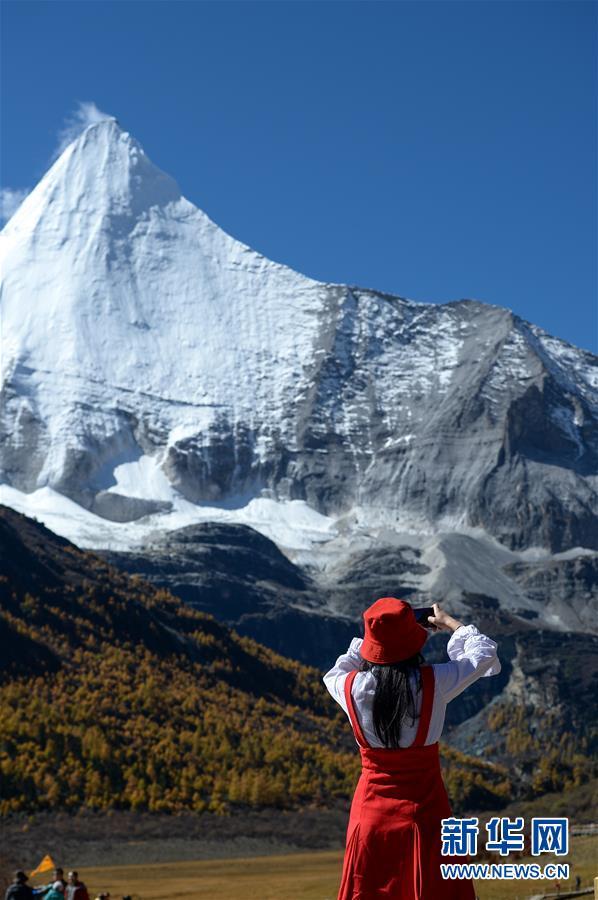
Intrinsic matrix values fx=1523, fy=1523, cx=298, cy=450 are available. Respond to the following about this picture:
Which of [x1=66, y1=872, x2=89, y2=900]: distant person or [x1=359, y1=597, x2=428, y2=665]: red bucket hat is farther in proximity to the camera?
[x1=66, y1=872, x2=89, y2=900]: distant person

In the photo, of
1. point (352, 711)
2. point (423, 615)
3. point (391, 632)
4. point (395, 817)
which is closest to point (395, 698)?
point (352, 711)

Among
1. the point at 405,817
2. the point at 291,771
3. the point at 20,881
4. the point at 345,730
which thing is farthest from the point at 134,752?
the point at 405,817

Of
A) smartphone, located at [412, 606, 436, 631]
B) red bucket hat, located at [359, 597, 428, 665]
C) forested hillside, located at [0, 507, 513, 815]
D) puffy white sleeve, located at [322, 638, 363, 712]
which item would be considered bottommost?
puffy white sleeve, located at [322, 638, 363, 712]

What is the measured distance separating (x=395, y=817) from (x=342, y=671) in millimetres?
1061

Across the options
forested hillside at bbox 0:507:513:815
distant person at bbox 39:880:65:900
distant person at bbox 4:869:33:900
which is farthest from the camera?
forested hillside at bbox 0:507:513:815

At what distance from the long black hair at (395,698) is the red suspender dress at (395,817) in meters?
0.08

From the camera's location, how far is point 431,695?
1012 centimetres

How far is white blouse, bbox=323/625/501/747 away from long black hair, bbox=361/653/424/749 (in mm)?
34

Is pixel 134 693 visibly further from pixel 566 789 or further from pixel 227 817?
pixel 566 789

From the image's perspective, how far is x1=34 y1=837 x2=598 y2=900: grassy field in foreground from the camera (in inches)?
2335

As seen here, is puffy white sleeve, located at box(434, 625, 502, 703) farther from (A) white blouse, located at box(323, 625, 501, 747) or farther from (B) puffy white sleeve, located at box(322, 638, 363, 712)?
(B) puffy white sleeve, located at box(322, 638, 363, 712)

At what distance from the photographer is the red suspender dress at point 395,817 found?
9.97 m

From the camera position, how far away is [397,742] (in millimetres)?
10180

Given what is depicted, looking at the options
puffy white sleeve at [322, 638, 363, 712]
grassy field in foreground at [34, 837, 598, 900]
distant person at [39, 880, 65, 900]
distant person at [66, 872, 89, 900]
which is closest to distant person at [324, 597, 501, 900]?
puffy white sleeve at [322, 638, 363, 712]
